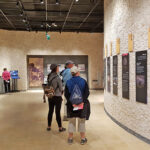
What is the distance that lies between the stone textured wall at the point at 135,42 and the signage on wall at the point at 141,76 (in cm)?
11

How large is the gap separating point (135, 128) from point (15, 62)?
36.4 feet

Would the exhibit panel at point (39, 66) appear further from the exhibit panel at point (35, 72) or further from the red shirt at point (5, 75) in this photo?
the red shirt at point (5, 75)

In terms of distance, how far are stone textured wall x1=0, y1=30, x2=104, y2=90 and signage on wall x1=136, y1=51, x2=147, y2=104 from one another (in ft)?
33.7

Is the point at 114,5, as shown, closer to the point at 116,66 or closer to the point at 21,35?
the point at 116,66

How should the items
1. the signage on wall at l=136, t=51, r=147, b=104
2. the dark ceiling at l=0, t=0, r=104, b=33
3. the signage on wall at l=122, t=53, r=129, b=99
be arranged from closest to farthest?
the signage on wall at l=136, t=51, r=147, b=104, the signage on wall at l=122, t=53, r=129, b=99, the dark ceiling at l=0, t=0, r=104, b=33

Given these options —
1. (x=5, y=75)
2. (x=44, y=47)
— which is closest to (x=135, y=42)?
(x=5, y=75)

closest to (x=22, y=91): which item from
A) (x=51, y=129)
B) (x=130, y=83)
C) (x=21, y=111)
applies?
(x=21, y=111)

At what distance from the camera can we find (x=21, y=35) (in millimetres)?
13922

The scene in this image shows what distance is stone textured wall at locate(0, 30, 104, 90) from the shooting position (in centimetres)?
1365

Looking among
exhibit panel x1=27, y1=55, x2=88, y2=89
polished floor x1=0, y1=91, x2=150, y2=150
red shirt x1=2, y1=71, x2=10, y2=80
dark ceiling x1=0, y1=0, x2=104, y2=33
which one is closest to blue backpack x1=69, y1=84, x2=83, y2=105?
polished floor x1=0, y1=91, x2=150, y2=150

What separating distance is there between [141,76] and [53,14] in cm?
754

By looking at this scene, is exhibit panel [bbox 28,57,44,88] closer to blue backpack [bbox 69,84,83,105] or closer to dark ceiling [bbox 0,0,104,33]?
dark ceiling [bbox 0,0,104,33]

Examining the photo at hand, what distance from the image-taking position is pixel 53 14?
10414 mm

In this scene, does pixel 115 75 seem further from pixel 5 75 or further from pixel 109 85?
pixel 5 75
